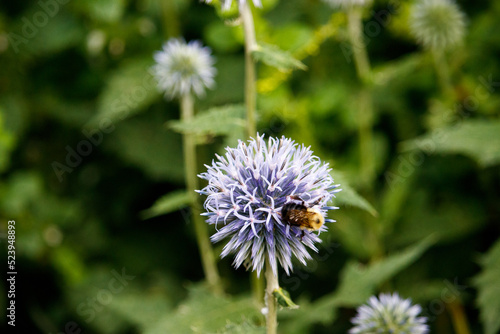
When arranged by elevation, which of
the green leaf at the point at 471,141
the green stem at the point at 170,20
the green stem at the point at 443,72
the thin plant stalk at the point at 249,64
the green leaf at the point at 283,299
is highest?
the green stem at the point at 443,72

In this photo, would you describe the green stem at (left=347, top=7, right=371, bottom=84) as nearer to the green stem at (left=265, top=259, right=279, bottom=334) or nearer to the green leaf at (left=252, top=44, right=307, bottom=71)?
the green leaf at (left=252, top=44, right=307, bottom=71)

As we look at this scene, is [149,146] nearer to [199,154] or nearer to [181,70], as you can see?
[199,154]

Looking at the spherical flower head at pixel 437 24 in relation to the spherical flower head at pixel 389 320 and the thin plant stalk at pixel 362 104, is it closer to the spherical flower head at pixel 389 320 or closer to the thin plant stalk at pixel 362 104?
the thin plant stalk at pixel 362 104

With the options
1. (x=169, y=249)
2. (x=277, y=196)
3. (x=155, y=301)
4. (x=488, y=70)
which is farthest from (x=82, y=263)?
(x=488, y=70)

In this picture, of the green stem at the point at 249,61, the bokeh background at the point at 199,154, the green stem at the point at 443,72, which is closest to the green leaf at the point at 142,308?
the bokeh background at the point at 199,154

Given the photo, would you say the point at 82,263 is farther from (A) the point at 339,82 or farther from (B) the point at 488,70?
(B) the point at 488,70

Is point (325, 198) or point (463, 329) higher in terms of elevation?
point (463, 329)
